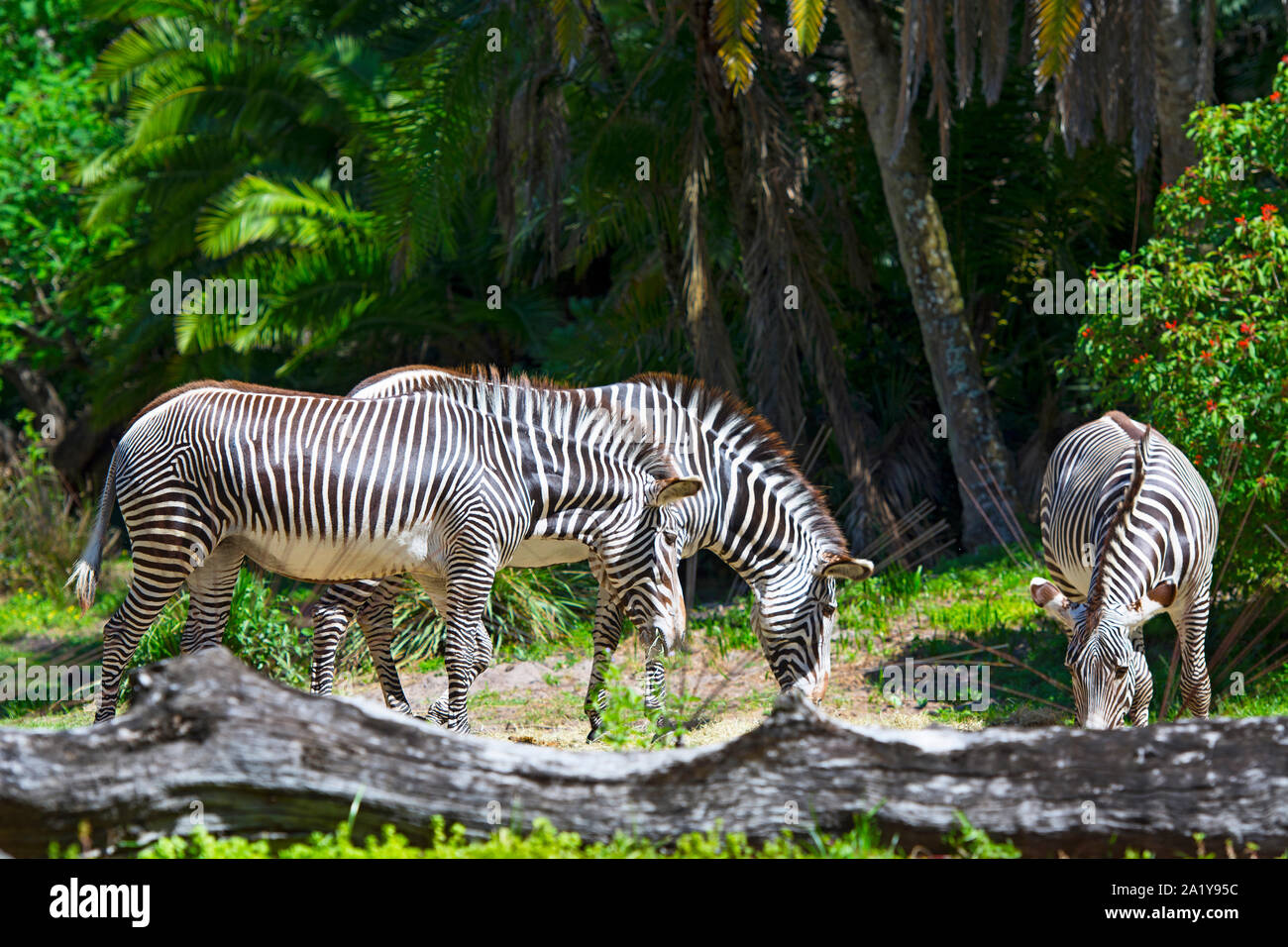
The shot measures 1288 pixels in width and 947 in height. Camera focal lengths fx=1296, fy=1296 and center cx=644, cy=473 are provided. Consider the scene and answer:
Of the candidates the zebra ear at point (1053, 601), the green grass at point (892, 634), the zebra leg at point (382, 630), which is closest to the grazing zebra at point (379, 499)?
the zebra leg at point (382, 630)

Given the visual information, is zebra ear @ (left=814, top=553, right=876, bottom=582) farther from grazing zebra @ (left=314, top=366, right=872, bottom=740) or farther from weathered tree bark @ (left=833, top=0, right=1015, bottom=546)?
weathered tree bark @ (left=833, top=0, right=1015, bottom=546)

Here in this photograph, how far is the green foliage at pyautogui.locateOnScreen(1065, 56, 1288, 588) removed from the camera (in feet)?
28.4

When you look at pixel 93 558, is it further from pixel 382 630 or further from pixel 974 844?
pixel 974 844

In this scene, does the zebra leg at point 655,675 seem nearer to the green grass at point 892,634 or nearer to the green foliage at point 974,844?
the green grass at point 892,634

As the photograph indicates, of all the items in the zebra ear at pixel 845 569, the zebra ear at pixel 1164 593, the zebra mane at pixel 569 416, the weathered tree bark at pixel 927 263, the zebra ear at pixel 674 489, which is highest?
the weathered tree bark at pixel 927 263

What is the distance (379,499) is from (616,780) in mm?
3519

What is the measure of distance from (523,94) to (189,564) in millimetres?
6639

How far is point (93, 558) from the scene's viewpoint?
26.4ft

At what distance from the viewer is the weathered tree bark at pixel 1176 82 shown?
38.7ft

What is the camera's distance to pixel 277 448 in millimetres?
7676

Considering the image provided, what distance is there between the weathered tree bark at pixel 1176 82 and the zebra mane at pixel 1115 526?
5.61 m

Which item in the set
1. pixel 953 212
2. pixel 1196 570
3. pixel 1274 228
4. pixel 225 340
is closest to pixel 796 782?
pixel 1196 570

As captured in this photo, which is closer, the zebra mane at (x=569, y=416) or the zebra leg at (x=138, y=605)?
the zebra leg at (x=138, y=605)

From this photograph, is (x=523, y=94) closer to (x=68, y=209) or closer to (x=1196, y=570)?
(x=1196, y=570)
